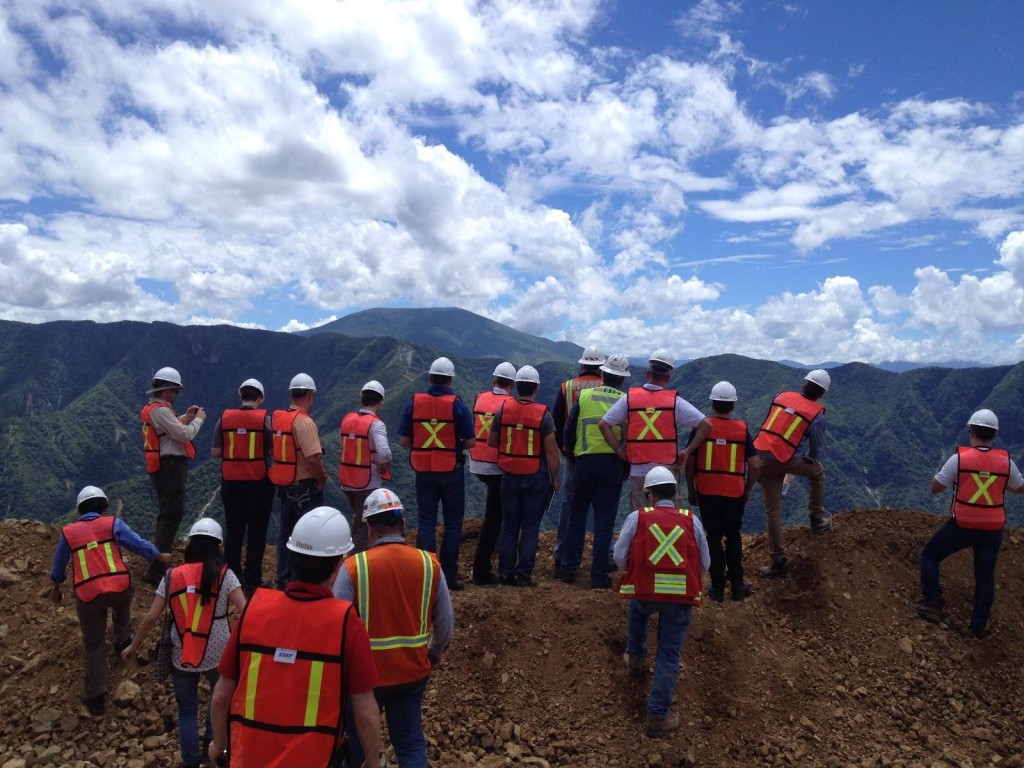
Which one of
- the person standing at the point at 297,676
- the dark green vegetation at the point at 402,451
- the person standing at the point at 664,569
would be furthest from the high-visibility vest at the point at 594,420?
the dark green vegetation at the point at 402,451

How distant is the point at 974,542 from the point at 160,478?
9.70 m

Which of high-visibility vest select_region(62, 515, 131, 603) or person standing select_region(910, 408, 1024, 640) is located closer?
high-visibility vest select_region(62, 515, 131, 603)

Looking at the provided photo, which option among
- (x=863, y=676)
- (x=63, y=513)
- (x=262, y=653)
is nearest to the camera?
(x=262, y=653)

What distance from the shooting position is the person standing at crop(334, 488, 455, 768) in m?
3.90

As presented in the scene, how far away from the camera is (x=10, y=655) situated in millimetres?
6895

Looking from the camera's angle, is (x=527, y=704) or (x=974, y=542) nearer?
(x=527, y=704)

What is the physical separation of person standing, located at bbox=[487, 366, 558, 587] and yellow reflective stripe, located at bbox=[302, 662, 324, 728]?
4.35 metres

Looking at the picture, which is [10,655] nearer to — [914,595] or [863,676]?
[863,676]

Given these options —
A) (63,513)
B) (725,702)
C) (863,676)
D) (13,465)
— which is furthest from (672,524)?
(13,465)

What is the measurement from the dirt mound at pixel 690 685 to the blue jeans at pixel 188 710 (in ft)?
1.98

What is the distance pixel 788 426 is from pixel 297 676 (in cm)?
669

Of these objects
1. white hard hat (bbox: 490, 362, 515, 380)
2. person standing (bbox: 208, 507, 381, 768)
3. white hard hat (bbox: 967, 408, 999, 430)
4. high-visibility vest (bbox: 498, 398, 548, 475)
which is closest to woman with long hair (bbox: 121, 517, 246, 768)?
person standing (bbox: 208, 507, 381, 768)

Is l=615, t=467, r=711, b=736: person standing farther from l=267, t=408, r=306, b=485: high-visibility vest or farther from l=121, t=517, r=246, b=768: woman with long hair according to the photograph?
l=267, t=408, r=306, b=485: high-visibility vest

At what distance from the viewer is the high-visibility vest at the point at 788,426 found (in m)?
7.90
